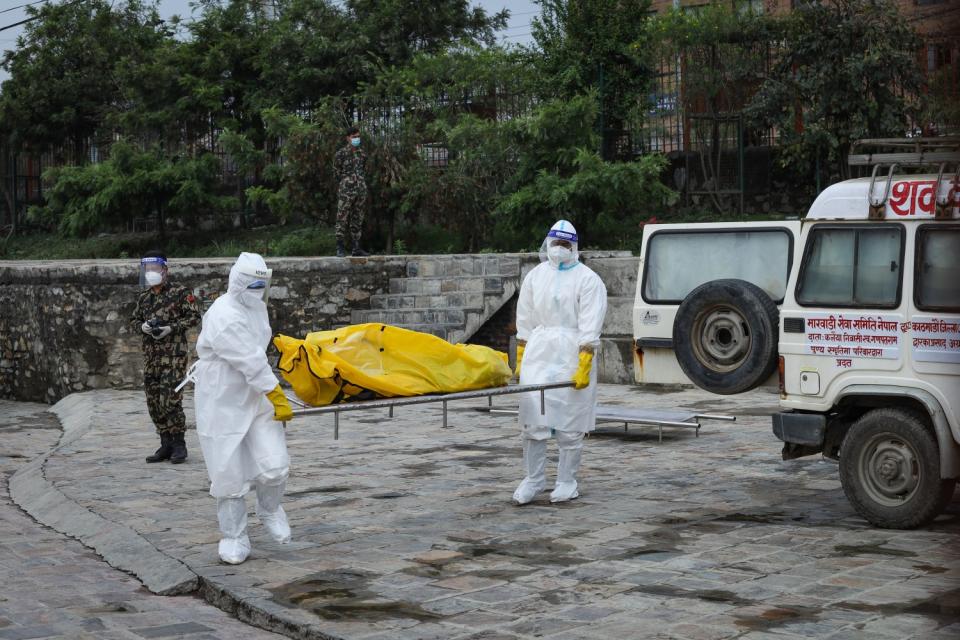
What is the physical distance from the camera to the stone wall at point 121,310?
50.8 ft

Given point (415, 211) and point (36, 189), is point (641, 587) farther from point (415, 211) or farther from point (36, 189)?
point (36, 189)

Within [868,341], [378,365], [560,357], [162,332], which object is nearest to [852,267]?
[868,341]

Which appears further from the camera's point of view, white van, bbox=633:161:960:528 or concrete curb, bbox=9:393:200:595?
white van, bbox=633:161:960:528

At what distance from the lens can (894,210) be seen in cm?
711

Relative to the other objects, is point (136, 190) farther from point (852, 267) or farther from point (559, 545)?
point (852, 267)

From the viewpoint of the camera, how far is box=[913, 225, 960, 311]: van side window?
6.86 metres

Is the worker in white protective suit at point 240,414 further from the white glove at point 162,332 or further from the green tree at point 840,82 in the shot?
the green tree at point 840,82

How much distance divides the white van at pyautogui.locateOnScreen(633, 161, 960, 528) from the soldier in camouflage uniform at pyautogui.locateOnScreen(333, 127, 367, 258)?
10418mm

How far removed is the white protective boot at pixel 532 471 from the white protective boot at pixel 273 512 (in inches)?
69.8

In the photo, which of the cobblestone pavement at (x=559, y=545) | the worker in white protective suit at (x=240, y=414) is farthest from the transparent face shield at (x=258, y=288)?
the cobblestone pavement at (x=559, y=545)

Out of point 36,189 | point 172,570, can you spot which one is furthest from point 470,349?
point 36,189

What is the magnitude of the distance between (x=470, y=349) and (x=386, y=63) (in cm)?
1655

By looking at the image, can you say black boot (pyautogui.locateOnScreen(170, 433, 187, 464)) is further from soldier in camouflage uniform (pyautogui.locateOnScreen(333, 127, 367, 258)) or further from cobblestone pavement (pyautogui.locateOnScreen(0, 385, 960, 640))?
soldier in camouflage uniform (pyautogui.locateOnScreen(333, 127, 367, 258))

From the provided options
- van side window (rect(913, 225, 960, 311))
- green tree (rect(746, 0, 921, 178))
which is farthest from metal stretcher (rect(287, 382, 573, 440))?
green tree (rect(746, 0, 921, 178))
